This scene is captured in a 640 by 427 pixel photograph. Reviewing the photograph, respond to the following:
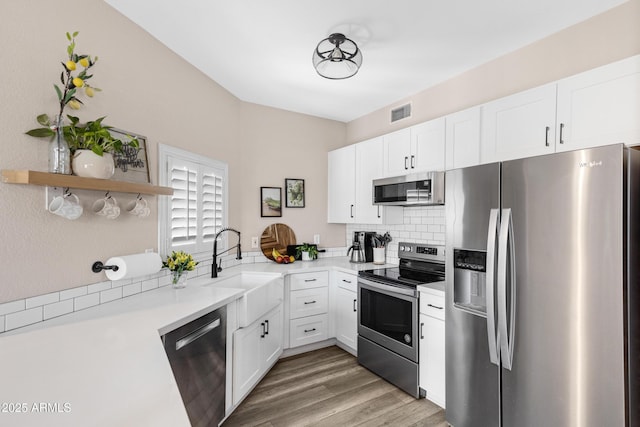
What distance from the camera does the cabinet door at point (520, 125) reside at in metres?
2.06

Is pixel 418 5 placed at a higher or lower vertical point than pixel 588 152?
higher

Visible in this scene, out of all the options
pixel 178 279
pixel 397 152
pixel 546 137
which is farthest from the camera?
pixel 397 152

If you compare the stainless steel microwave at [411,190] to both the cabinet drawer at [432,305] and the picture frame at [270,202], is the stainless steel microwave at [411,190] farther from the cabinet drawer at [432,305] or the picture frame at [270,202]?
the picture frame at [270,202]

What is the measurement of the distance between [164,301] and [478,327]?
6.32 ft

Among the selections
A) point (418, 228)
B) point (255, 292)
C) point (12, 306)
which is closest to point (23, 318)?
point (12, 306)

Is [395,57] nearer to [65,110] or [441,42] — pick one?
[441,42]

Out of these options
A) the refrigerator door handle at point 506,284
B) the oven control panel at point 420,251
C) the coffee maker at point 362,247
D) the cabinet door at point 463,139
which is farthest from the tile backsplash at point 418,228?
the refrigerator door handle at point 506,284

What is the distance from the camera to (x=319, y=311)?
3.40 meters

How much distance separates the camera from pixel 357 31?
2.24m

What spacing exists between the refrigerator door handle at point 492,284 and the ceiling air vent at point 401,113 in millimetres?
1823

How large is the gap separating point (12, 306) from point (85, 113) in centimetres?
104

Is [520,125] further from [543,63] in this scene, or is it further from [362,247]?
[362,247]

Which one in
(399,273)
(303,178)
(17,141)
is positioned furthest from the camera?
(303,178)

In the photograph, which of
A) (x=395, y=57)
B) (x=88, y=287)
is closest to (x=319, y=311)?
(x=88, y=287)
